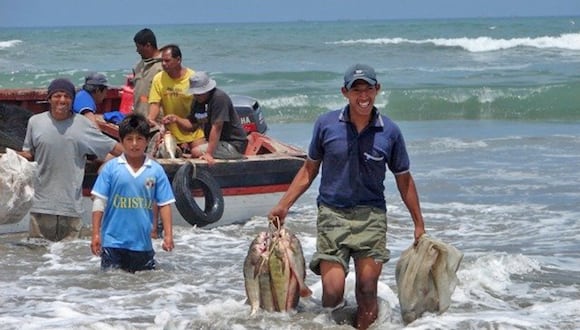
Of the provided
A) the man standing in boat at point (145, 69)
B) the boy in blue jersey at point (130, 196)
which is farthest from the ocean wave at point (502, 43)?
the boy in blue jersey at point (130, 196)

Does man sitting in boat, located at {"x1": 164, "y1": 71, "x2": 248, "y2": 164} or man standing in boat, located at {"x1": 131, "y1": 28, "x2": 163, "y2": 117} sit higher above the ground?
man standing in boat, located at {"x1": 131, "y1": 28, "x2": 163, "y2": 117}

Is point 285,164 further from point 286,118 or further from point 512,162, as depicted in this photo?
point 286,118

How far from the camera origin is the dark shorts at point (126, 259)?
8.14 m

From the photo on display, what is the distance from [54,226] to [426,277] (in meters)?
3.52

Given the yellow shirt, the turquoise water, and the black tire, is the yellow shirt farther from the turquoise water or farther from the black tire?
the turquoise water

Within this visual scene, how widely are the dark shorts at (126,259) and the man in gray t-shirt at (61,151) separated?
3.10ft

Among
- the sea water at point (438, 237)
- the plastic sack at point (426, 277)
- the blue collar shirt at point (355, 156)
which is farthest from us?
the sea water at point (438, 237)

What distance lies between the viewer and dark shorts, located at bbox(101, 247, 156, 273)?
8.14 meters

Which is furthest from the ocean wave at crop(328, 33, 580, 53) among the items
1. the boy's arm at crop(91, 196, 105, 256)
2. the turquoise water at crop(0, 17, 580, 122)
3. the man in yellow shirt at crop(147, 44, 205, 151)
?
the boy's arm at crop(91, 196, 105, 256)

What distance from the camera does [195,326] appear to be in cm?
716

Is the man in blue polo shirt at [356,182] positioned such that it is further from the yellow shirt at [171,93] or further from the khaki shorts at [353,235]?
the yellow shirt at [171,93]

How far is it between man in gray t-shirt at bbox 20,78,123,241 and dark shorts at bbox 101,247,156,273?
3.10ft

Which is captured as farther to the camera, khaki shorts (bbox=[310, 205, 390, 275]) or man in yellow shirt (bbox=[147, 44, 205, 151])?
man in yellow shirt (bbox=[147, 44, 205, 151])

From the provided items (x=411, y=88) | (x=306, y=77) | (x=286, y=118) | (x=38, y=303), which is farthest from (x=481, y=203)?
(x=306, y=77)
